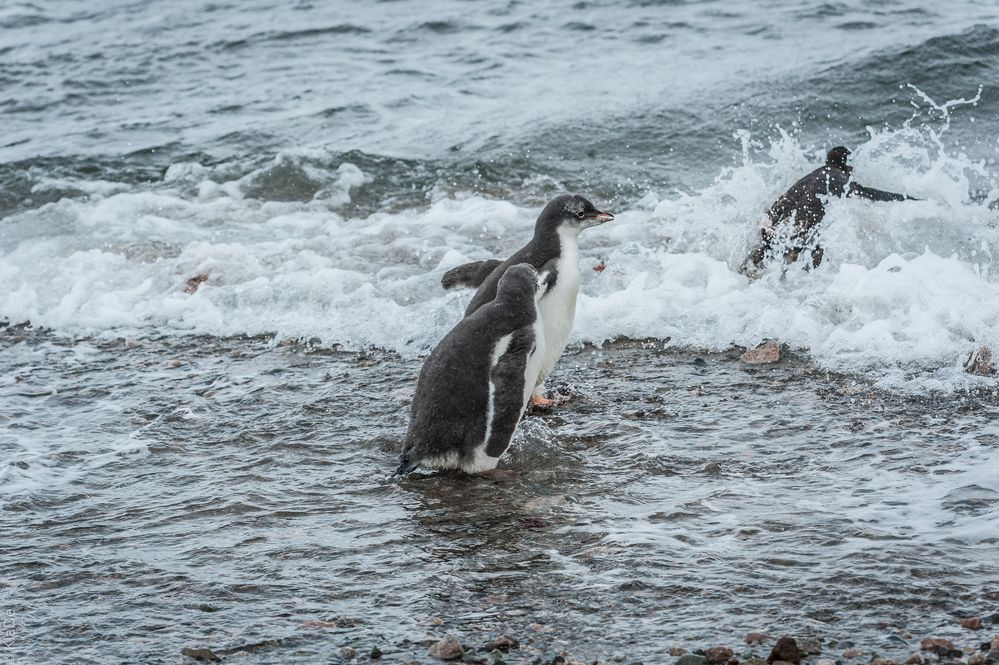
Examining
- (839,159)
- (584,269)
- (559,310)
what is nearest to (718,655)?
(559,310)

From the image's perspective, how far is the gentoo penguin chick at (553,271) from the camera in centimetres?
582

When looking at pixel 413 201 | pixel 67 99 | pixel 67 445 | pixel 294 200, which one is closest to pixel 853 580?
pixel 67 445

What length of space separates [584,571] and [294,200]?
24.4 ft

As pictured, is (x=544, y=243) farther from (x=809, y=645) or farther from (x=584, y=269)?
(x=809, y=645)

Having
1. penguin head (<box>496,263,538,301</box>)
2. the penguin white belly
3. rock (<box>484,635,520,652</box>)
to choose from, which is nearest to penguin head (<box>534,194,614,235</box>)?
the penguin white belly

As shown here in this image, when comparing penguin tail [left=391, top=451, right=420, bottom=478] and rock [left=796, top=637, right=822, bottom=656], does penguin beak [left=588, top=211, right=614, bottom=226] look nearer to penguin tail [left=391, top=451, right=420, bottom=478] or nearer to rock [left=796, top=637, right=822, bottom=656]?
penguin tail [left=391, top=451, right=420, bottom=478]

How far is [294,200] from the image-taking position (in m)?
10.6

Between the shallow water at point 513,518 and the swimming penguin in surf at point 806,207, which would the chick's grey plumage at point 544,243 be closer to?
the shallow water at point 513,518

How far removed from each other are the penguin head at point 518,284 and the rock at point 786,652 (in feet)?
7.97

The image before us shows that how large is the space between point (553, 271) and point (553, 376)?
26.7 inches

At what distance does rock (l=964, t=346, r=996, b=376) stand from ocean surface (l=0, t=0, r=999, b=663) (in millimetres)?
116

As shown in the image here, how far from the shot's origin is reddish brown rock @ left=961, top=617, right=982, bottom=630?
3.25 metres

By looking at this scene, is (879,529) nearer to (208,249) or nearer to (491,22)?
(208,249)

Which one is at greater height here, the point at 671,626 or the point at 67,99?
the point at 67,99
